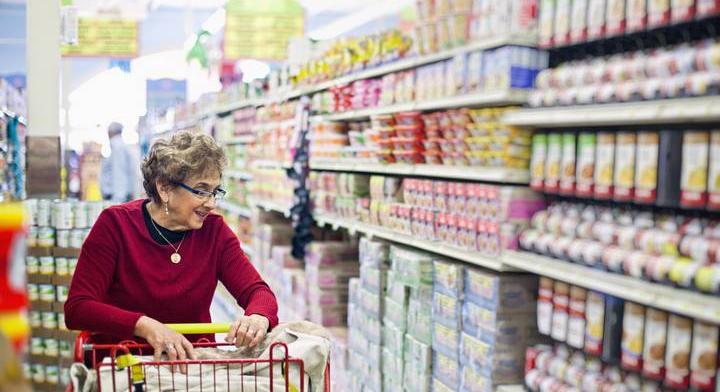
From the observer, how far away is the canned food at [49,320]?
212 inches

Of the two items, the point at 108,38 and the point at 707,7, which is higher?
the point at 108,38

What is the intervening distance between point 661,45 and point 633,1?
32 centimetres

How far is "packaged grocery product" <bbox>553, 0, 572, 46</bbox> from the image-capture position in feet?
11.6

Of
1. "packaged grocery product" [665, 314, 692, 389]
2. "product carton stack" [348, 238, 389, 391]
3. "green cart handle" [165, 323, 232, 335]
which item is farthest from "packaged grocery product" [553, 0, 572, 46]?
"product carton stack" [348, 238, 389, 391]

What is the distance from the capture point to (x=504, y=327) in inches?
155

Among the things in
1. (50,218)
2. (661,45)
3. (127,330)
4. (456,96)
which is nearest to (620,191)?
(661,45)

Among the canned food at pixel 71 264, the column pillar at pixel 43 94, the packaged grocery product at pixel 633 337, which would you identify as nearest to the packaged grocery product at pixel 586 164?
the packaged grocery product at pixel 633 337

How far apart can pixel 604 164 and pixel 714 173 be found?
22.6 inches

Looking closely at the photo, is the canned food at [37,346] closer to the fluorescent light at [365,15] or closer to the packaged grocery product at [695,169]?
the packaged grocery product at [695,169]

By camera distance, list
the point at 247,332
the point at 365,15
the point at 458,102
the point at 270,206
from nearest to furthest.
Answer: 1. the point at 247,332
2. the point at 458,102
3. the point at 270,206
4. the point at 365,15

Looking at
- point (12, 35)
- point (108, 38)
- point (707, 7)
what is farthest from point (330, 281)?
point (12, 35)

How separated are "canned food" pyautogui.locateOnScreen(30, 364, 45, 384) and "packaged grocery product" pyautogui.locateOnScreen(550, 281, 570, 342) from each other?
3394 mm

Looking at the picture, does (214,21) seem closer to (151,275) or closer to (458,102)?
(458,102)

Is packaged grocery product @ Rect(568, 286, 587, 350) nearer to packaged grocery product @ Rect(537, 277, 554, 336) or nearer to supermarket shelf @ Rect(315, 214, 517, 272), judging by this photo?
packaged grocery product @ Rect(537, 277, 554, 336)
